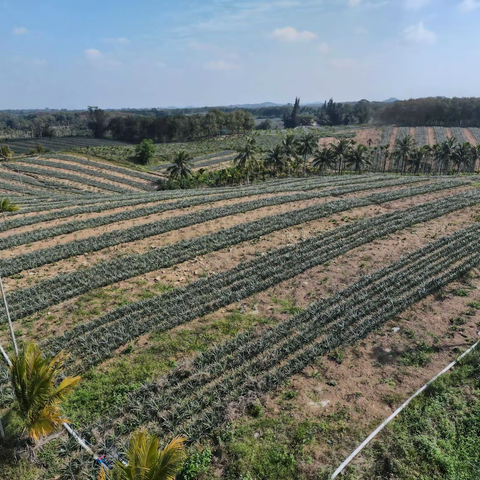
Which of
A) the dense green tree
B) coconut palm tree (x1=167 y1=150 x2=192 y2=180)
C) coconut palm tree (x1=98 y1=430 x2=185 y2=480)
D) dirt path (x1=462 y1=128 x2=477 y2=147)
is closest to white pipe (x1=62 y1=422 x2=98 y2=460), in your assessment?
coconut palm tree (x1=98 y1=430 x2=185 y2=480)

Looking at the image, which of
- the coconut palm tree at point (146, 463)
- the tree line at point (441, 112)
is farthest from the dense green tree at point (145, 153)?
the tree line at point (441, 112)

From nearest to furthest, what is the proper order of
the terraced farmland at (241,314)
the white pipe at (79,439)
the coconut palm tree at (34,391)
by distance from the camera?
1. the coconut palm tree at (34,391)
2. the white pipe at (79,439)
3. the terraced farmland at (241,314)

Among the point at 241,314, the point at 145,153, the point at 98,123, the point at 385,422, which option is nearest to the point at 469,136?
the point at 145,153

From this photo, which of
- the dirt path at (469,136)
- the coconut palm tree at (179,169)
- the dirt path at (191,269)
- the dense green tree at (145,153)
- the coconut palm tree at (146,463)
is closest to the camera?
the coconut palm tree at (146,463)

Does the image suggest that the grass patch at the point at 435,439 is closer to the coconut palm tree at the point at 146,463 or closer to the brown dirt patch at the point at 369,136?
the coconut palm tree at the point at 146,463

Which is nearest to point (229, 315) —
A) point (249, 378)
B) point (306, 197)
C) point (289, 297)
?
point (289, 297)

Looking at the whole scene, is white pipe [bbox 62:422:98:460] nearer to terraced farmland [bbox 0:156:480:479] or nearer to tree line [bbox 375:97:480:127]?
terraced farmland [bbox 0:156:480:479]
